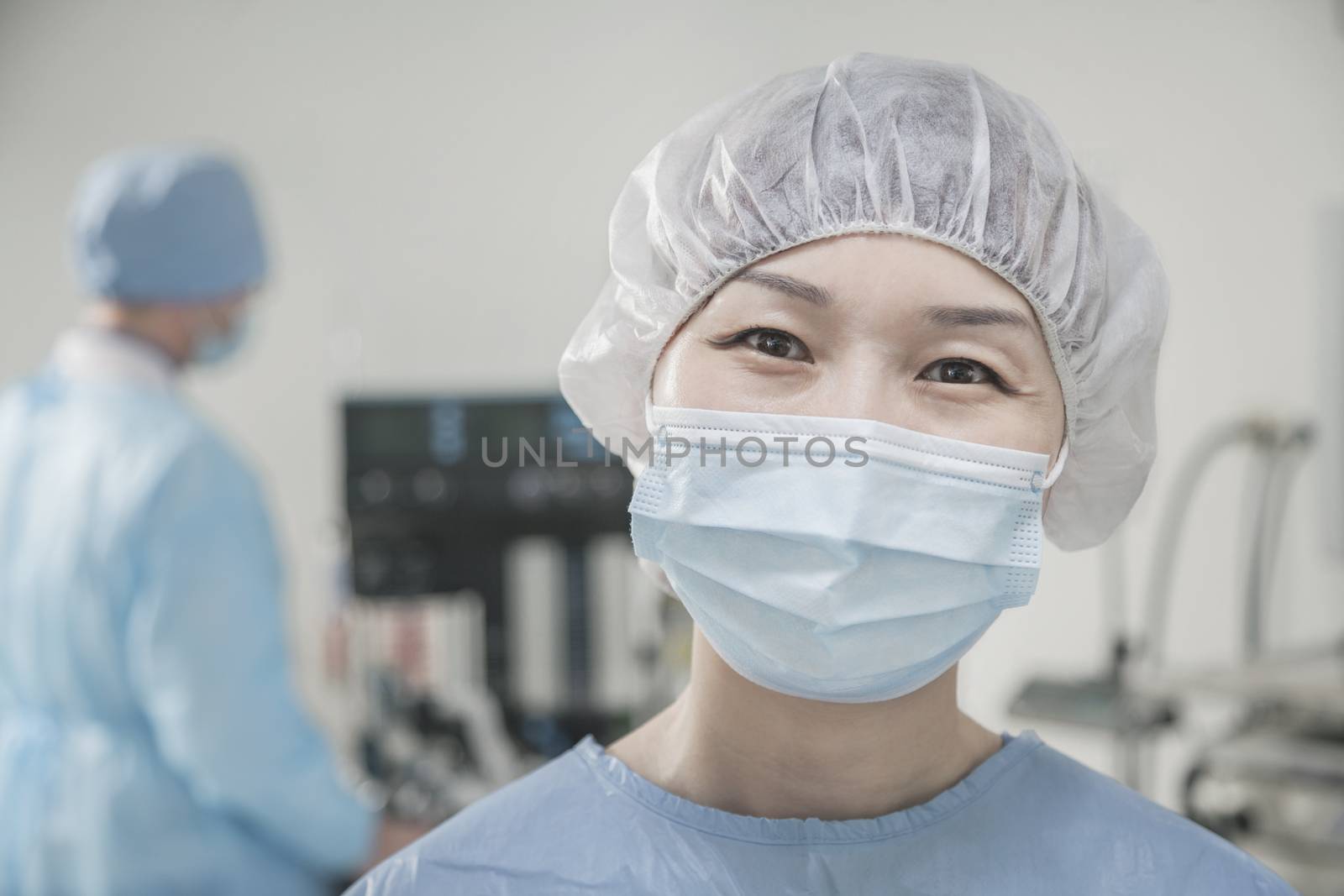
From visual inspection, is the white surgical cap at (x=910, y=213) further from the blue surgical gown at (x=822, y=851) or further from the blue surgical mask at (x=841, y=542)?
the blue surgical gown at (x=822, y=851)

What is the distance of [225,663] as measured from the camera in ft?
5.19

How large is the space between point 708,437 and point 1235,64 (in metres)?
1.86

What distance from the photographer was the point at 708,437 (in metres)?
0.76

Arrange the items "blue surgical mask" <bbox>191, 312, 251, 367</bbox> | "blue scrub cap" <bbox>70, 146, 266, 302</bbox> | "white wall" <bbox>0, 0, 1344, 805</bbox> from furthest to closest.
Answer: "white wall" <bbox>0, 0, 1344, 805</bbox> → "blue surgical mask" <bbox>191, 312, 251, 367</bbox> → "blue scrub cap" <bbox>70, 146, 266, 302</bbox>

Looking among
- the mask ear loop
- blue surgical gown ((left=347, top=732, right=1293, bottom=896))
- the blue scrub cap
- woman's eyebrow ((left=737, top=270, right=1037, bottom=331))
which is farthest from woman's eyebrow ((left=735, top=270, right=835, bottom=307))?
the blue scrub cap

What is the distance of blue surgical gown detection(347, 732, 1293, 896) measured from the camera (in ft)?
2.58

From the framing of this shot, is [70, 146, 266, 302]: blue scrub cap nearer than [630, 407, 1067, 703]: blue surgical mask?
No

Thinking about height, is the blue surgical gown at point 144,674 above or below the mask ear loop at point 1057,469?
below

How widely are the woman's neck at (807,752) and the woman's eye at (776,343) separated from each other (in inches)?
9.1

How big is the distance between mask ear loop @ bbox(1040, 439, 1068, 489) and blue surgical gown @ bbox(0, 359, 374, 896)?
48.5 inches

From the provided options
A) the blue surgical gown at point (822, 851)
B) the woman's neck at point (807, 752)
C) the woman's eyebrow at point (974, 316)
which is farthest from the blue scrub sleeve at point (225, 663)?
the woman's eyebrow at point (974, 316)

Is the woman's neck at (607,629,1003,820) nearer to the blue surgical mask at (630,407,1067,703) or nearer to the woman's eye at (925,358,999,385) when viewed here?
the blue surgical mask at (630,407,1067,703)

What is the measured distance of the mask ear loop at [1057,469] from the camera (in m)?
0.79

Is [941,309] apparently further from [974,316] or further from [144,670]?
[144,670]
